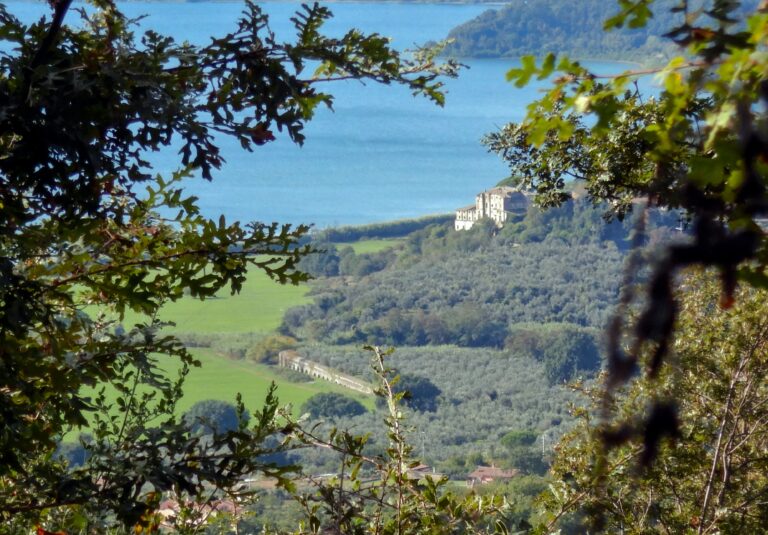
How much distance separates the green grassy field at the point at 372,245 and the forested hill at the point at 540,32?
940 inches

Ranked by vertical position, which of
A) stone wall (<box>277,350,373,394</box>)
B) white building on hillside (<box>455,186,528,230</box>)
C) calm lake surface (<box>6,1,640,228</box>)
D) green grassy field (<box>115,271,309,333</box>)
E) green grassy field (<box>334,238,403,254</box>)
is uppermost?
calm lake surface (<box>6,1,640,228</box>)

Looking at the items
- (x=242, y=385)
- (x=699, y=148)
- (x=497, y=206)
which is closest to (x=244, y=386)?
(x=242, y=385)

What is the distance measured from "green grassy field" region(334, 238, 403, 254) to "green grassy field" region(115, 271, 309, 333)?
2.97m

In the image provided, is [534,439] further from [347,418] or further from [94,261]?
[94,261]

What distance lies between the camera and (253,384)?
90.5ft

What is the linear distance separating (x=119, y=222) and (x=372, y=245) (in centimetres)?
4319

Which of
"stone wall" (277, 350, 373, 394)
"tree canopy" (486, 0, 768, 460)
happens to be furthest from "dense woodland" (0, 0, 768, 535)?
"stone wall" (277, 350, 373, 394)

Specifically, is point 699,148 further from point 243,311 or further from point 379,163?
point 379,163

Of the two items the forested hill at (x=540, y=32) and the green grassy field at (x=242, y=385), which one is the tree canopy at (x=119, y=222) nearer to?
the forested hill at (x=540, y=32)

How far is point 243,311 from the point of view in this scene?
3862cm

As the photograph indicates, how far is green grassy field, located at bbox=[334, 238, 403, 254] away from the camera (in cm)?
4512

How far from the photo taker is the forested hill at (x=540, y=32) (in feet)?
49.2

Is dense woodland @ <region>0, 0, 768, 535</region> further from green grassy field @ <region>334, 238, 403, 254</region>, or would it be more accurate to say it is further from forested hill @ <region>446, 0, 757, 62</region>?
green grassy field @ <region>334, 238, 403, 254</region>

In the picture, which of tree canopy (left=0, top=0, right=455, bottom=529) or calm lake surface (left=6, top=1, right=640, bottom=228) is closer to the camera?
tree canopy (left=0, top=0, right=455, bottom=529)
